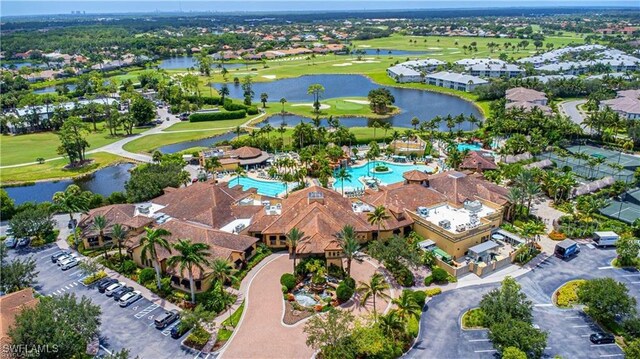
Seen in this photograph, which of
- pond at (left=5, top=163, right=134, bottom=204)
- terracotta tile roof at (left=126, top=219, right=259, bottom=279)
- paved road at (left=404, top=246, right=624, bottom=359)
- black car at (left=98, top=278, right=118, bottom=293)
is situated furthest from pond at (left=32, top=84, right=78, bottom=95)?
paved road at (left=404, top=246, right=624, bottom=359)


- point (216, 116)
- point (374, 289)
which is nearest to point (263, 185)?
point (374, 289)

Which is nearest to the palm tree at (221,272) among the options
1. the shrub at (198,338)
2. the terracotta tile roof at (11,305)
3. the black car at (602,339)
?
the shrub at (198,338)

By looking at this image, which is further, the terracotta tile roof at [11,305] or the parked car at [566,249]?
the parked car at [566,249]

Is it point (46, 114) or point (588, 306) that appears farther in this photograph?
point (46, 114)

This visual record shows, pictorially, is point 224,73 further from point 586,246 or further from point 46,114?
point 586,246

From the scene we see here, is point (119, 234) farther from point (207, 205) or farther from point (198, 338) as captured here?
point (198, 338)

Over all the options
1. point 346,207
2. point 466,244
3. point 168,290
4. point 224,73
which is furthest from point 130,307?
point 224,73

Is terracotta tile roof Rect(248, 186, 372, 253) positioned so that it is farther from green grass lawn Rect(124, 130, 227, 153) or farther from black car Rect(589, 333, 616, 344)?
green grass lawn Rect(124, 130, 227, 153)

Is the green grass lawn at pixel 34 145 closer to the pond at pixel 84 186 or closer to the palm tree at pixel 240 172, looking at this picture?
the pond at pixel 84 186
